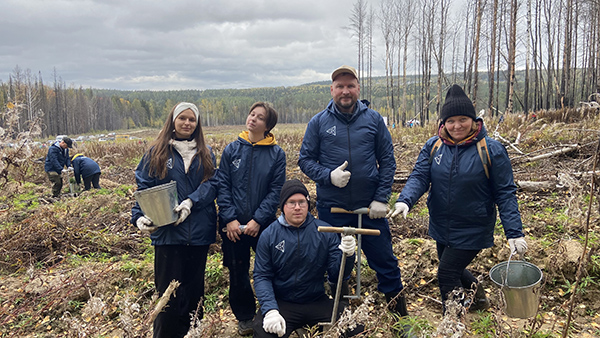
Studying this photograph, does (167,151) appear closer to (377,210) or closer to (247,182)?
(247,182)

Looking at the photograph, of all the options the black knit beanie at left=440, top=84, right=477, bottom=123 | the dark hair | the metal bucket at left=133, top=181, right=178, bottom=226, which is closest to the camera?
the metal bucket at left=133, top=181, right=178, bottom=226

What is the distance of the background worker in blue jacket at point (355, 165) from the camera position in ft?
9.07

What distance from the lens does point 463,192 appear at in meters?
2.52

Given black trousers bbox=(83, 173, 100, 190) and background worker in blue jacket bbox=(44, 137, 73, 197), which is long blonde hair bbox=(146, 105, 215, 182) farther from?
black trousers bbox=(83, 173, 100, 190)

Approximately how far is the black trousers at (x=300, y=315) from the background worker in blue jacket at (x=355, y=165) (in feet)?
2.02

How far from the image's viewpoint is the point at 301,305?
103 inches

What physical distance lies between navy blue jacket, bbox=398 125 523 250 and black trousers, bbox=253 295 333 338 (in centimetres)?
105

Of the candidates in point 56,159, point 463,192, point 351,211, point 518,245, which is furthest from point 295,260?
point 56,159

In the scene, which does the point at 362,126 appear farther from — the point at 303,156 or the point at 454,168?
the point at 454,168

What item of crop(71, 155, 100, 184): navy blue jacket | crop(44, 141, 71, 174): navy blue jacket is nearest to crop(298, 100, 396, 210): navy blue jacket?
crop(71, 155, 100, 184): navy blue jacket

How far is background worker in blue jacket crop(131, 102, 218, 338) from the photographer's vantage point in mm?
2609

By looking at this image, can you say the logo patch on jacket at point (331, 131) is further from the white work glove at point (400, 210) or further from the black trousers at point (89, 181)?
the black trousers at point (89, 181)

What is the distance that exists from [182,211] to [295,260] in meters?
0.94

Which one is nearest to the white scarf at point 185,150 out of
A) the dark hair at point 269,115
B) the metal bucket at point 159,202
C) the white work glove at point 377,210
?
the metal bucket at point 159,202
